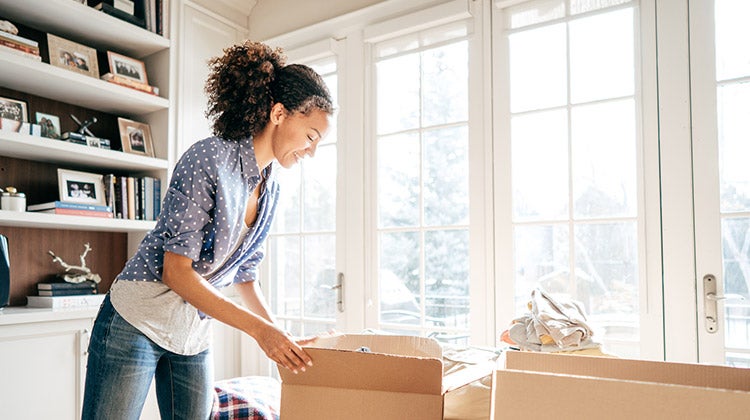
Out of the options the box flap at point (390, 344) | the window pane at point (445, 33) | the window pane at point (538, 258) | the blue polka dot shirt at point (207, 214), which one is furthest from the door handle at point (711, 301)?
the blue polka dot shirt at point (207, 214)

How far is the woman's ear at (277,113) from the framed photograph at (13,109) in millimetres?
1719

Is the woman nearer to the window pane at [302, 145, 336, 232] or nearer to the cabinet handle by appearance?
the cabinet handle

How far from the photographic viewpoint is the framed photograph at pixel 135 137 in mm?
2930

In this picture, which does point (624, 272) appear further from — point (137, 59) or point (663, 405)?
point (137, 59)

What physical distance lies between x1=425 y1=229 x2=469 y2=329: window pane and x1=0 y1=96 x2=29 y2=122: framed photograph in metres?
1.87

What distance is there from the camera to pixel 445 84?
8.79 feet

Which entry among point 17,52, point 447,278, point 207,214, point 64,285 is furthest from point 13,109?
point 447,278

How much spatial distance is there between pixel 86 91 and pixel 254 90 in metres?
1.71

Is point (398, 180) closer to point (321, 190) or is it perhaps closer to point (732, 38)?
point (321, 190)

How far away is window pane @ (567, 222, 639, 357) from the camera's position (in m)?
2.13

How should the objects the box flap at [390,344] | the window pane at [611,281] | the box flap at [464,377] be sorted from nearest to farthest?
1. the box flap at [464,377]
2. the box flap at [390,344]
3. the window pane at [611,281]

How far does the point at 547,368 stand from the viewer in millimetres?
976

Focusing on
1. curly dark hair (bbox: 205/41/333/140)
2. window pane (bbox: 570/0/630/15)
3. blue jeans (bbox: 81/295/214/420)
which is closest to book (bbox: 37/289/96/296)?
blue jeans (bbox: 81/295/214/420)

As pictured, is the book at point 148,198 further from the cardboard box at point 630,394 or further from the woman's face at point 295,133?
the cardboard box at point 630,394
